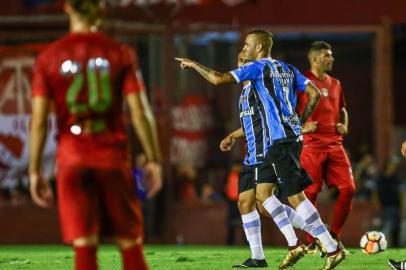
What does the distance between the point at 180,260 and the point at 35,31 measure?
39.3 ft

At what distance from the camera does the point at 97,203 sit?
7.37 meters

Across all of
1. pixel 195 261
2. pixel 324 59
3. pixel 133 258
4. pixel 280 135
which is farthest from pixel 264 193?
pixel 133 258

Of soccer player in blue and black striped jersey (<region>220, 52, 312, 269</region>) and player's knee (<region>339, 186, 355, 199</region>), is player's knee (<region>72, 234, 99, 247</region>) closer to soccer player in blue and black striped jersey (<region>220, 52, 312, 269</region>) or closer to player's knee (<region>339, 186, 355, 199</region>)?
soccer player in blue and black striped jersey (<region>220, 52, 312, 269</region>)

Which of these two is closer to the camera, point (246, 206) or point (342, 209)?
point (246, 206)

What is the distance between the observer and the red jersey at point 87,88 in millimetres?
7348

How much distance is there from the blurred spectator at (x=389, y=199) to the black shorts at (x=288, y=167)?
1201 cm

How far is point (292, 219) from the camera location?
478 inches

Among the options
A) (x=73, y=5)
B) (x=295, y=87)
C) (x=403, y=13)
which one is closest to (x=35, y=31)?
(x=403, y=13)

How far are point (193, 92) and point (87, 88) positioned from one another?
16644 mm

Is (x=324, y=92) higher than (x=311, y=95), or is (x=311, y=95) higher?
(x=324, y=92)

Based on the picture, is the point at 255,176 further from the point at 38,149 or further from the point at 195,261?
the point at 38,149

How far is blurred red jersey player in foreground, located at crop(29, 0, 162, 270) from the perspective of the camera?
7316 millimetres

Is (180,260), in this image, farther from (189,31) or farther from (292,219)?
(189,31)

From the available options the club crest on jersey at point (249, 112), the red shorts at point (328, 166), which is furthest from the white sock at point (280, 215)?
the red shorts at point (328, 166)
